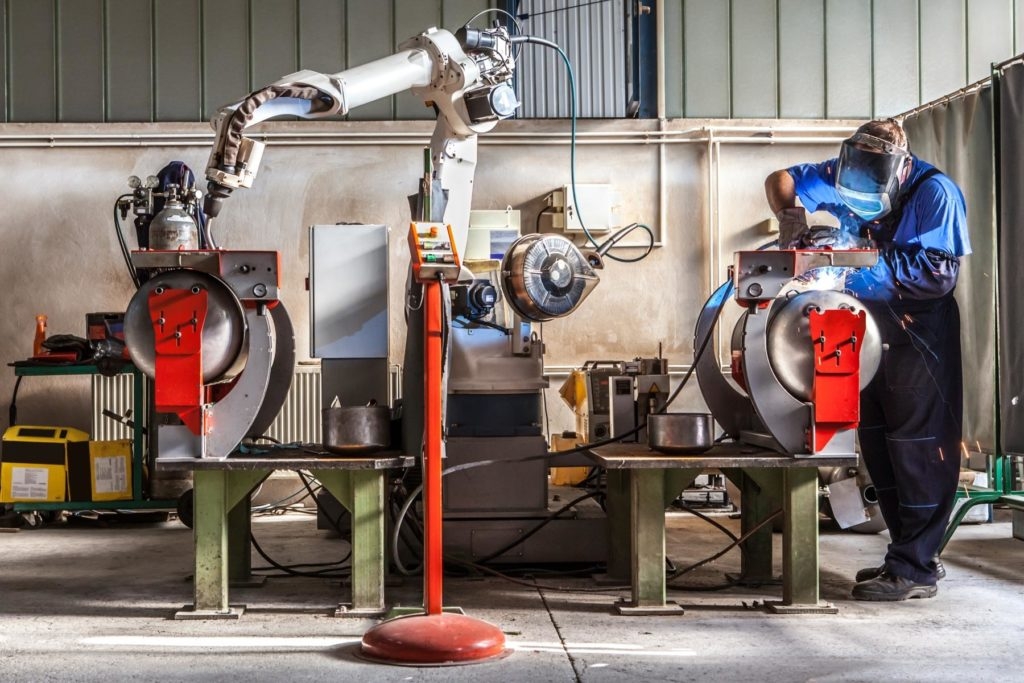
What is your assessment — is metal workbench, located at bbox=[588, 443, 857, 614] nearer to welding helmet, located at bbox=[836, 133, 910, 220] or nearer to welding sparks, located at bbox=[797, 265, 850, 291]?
welding sparks, located at bbox=[797, 265, 850, 291]

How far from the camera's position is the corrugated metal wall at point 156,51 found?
6035 millimetres

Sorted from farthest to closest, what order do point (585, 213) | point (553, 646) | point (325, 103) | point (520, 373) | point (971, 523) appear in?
point (585, 213), point (971, 523), point (520, 373), point (325, 103), point (553, 646)

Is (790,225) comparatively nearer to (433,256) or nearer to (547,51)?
(433,256)

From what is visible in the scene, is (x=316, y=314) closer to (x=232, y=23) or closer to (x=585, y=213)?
(x=585, y=213)

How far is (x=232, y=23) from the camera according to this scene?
19.8 feet

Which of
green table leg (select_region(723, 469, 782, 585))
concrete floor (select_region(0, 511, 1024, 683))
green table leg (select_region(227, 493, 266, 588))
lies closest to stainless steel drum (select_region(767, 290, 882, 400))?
green table leg (select_region(723, 469, 782, 585))

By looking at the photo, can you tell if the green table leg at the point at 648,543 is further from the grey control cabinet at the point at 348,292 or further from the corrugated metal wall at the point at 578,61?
the corrugated metal wall at the point at 578,61

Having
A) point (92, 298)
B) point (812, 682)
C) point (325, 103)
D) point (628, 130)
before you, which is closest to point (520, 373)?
point (325, 103)

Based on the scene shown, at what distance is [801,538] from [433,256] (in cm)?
134

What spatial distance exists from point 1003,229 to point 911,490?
1.29m

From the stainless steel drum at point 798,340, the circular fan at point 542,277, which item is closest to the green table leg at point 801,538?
the stainless steel drum at point 798,340

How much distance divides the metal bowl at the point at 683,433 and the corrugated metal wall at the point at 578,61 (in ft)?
11.2

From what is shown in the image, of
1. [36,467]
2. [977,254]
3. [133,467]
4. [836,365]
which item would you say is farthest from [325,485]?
[977,254]

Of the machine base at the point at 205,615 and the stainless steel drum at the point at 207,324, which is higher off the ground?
the stainless steel drum at the point at 207,324
